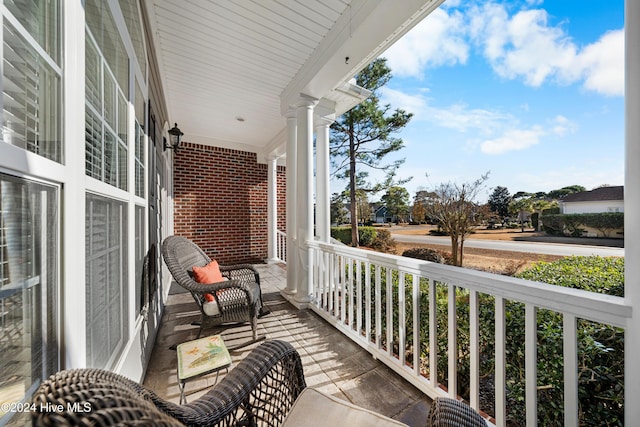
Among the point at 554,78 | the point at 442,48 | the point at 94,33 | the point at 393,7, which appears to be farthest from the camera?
the point at 442,48

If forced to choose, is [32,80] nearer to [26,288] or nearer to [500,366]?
[26,288]

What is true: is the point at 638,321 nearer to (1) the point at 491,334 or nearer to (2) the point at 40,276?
(1) the point at 491,334

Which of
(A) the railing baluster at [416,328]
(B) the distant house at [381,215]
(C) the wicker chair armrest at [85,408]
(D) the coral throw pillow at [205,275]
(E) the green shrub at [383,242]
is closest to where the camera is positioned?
(C) the wicker chair armrest at [85,408]

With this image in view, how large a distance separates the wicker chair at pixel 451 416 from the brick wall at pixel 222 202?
565cm

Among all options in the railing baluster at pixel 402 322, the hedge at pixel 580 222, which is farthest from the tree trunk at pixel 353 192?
the railing baluster at pixel 402 322

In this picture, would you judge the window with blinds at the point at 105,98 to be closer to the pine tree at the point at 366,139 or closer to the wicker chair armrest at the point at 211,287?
the wicker chair armrest at the point at 211,287

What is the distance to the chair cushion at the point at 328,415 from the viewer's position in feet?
3.07

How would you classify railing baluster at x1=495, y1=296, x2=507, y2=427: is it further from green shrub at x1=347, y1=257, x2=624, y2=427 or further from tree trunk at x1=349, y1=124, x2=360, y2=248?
tree trunk at x1=349, y1=124, x2=360, y2=248

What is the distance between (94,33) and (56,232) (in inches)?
34.8

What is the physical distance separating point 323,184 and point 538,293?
311cm

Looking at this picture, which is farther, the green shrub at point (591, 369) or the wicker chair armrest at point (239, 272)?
the wicker chair armrest at point (239, 272)

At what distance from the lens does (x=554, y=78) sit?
484 cm

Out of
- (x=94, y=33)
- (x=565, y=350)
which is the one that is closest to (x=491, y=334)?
(x=565, y=350)

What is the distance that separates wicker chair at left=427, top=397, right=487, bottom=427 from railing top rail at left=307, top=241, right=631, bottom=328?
578 mm
